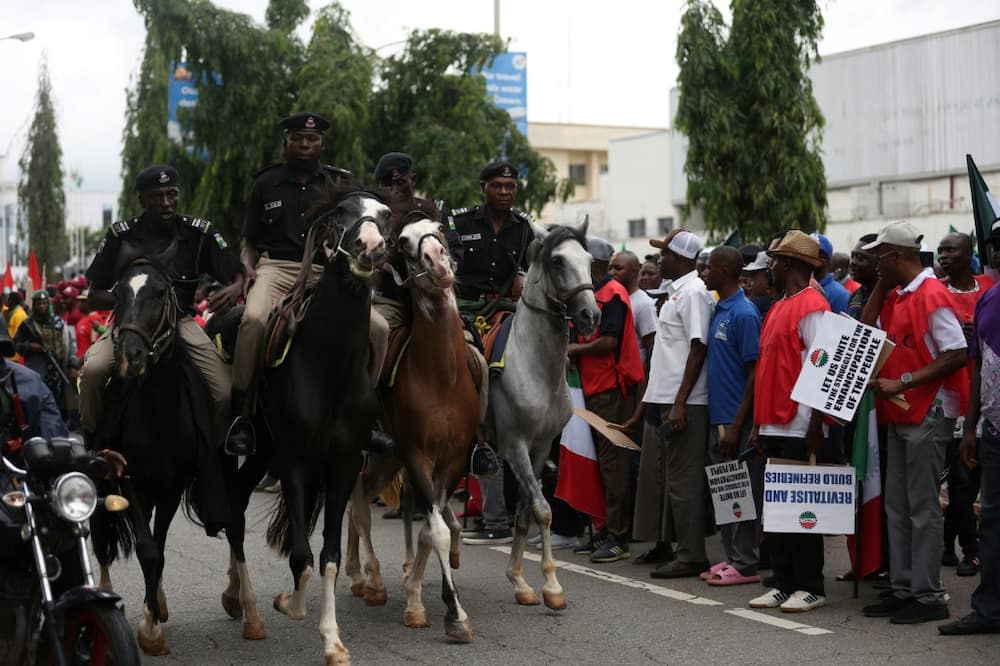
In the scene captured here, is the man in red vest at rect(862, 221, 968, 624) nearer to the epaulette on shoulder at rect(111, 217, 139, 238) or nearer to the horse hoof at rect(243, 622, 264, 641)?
the horse hoof at rect(243, 622, 264, 641)

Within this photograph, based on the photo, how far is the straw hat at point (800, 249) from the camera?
29.7 ft

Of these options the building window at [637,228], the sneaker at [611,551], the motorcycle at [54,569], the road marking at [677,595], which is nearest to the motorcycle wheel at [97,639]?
the motorcycle at [54,569]

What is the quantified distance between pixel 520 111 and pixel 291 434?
1200 inches

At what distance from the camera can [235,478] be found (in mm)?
8906

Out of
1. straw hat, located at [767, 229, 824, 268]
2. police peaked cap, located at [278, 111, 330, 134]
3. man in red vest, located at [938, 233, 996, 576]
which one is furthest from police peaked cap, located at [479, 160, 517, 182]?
man in red vest, located at [938, 233, 996, 576]

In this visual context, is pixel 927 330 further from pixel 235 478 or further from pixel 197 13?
pixel 197 13

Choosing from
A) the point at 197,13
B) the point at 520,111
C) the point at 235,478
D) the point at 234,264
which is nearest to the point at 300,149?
the point at 234,264

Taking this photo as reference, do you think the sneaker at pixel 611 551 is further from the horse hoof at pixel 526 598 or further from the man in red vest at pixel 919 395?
the man in red vest at pixel 919 395

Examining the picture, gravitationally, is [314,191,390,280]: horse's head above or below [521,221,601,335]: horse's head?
above

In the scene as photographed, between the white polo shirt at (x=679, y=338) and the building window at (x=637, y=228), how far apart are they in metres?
47.3

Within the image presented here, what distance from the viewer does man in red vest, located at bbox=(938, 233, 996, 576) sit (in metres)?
10.5

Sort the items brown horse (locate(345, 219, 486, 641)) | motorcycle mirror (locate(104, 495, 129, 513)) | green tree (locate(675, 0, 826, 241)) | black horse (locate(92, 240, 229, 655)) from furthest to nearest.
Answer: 1. green tree (locate(675, 0, 826, 241))
2. brown horse (locate(345, 219, 486, 641))
3. black horse (locate(92, 240, 229, 655))
4. motorcycle mirror (locate(104, 495, 129, 513))

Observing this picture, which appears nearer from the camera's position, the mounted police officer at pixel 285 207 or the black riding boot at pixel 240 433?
the black riding boot at pixel 240 433

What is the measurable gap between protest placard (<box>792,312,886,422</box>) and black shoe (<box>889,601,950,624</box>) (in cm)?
124
